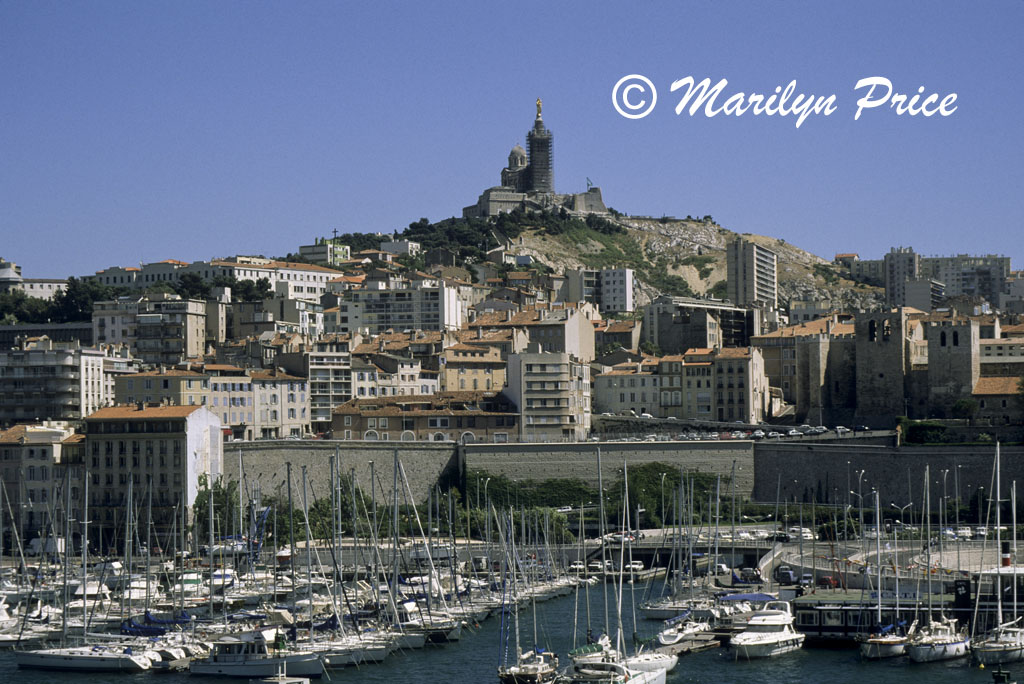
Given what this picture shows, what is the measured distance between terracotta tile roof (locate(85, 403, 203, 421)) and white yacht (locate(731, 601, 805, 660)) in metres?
28.2

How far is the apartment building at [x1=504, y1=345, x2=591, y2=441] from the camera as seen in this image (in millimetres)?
80500

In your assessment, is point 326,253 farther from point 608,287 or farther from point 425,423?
point 425,423

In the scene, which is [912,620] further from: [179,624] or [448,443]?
[448,443]

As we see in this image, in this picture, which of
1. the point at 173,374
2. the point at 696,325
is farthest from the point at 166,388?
the point at 696,325

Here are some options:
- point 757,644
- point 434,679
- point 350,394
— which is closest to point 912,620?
point 757,644

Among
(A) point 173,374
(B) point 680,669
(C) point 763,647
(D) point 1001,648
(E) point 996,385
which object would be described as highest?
(A) point 173,374

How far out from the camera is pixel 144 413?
6994 cm

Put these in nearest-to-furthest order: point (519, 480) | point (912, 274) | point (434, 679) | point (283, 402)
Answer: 1. point (434, 679)
2. point (519, 480)
3. point (283, 402)
4. point (912, 274)

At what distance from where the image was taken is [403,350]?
94.6 metres

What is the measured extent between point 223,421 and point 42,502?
10.8m

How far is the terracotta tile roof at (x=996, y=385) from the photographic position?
82125 millimetres

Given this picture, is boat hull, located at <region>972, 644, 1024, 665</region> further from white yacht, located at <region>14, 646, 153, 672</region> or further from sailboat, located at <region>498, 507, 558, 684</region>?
white yacht, located at <region>14, 646, 153, 672</region>

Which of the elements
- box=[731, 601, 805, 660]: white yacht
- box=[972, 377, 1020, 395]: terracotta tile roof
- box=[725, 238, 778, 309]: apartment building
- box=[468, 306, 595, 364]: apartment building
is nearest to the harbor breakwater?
box=[972, 377, 1020, 395]: terracotta tile roof

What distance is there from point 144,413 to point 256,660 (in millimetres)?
26760
